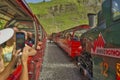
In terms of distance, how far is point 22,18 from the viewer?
8016 millimetres

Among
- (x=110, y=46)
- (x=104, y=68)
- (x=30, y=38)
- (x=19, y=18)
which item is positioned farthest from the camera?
(x=30, y=38)

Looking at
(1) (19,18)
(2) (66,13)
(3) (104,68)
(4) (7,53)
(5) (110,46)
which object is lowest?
(3) (104,68)

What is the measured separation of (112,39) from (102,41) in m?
0.90

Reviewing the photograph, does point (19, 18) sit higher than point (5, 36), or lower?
higher

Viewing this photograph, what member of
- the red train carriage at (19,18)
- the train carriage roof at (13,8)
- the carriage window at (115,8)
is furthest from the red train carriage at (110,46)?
the train carriage roof at (13,8)

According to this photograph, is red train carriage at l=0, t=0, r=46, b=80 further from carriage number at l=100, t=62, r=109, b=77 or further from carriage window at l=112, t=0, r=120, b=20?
carriage window at l=112, t=0, r=120, b=20

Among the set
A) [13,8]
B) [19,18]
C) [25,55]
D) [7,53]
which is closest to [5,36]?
[25,55]

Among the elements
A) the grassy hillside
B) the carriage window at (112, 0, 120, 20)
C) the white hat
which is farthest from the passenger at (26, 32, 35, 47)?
the grassy hillside

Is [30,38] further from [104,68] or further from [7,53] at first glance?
[7,53]

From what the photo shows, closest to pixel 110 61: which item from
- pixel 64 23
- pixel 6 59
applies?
pixel 6 59

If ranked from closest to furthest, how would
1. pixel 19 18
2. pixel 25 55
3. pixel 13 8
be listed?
pixel 25 55 → pixel 13 8 → pixel 19 18

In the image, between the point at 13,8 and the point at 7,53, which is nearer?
the point at 7,53

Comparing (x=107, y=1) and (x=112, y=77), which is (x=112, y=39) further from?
(x=107, y=1)

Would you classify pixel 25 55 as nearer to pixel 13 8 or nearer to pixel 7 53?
pixel 7 53
